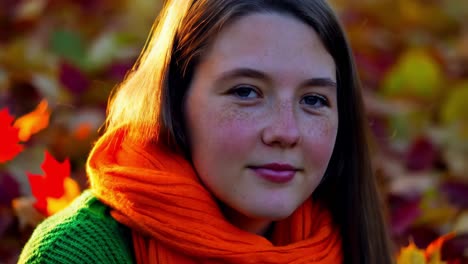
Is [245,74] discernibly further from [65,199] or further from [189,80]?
[65,199]

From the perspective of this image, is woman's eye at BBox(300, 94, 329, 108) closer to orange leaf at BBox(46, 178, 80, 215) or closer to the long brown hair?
the long brown hair

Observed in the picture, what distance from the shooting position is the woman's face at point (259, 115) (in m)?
2.11

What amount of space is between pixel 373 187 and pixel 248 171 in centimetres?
55

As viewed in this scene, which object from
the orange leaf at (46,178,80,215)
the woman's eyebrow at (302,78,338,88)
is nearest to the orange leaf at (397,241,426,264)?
the woman's eyebrow at (302,78,338,88)

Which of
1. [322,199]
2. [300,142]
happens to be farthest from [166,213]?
[322,199]

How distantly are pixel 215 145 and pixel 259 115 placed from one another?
111 mm

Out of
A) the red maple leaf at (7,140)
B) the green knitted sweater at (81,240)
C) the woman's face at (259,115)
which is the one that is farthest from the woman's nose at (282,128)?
the red maple leaf at (7,140)

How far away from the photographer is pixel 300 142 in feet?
7.02

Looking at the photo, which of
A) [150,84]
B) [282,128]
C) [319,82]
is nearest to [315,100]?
[319,82]

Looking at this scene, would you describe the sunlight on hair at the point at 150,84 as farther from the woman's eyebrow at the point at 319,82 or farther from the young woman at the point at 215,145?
the woman's eyebrow at the point at 319,82

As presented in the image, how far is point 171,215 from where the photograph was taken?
216cm

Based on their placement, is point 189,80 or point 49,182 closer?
point 189,80

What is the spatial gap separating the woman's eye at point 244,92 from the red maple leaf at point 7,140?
578 millimetres

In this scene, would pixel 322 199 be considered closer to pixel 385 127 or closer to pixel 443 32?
pixel 385 127
